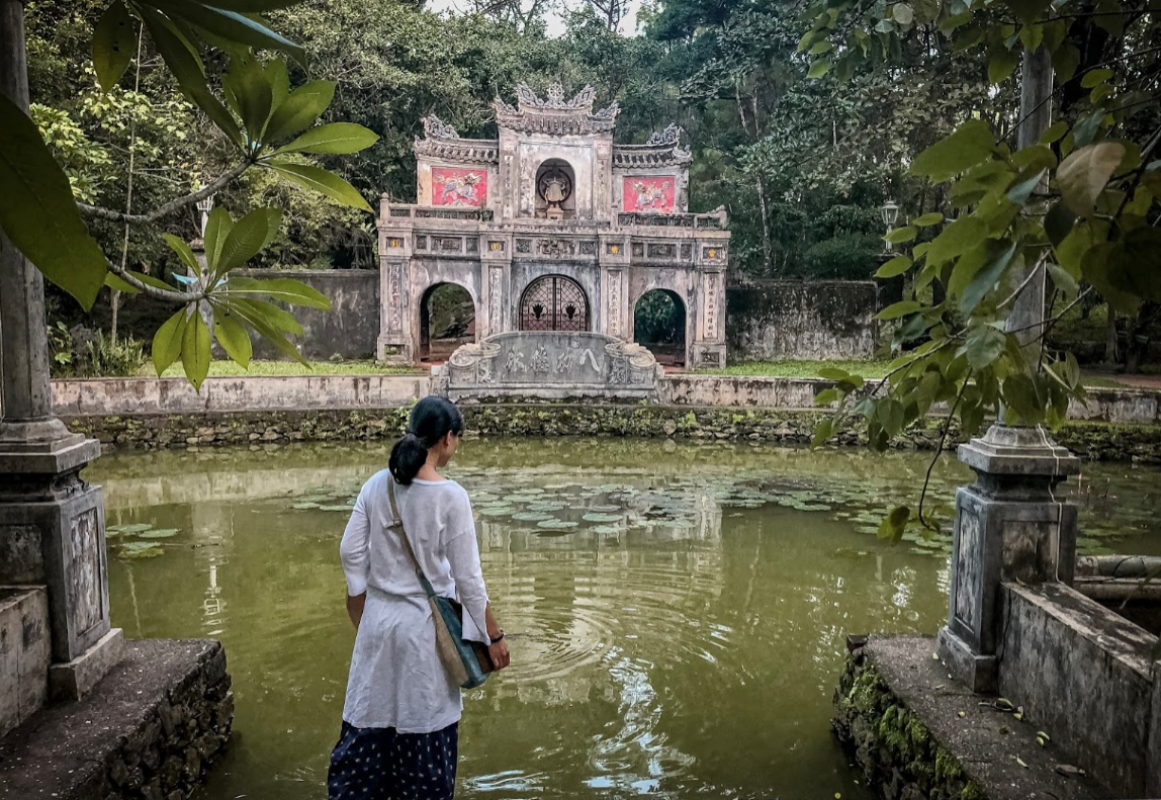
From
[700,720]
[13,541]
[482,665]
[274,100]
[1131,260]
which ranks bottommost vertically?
[700,720]

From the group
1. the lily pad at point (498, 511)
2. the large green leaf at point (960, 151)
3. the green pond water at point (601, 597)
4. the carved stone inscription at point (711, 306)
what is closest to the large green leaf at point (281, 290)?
the large green leaf at point (960, 151)

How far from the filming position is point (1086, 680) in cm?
225

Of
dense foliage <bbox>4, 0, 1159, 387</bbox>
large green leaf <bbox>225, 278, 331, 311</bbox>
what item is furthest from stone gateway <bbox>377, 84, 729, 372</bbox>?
large green leaf <bbox>225, 278, 331, 311</bbox>

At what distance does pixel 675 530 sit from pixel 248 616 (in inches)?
123

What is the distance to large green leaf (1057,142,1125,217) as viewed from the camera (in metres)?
0.69

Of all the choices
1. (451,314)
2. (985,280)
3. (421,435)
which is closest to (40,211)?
(985,280)

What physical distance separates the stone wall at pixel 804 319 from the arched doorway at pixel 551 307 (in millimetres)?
3256

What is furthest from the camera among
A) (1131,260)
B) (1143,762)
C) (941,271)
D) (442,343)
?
(442,343)

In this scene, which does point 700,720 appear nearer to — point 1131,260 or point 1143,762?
point 1143,762

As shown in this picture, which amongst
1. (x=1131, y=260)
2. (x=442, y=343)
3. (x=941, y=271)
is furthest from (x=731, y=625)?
(x=442, y=343)

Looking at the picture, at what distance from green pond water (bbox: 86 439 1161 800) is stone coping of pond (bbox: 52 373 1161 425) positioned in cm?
118

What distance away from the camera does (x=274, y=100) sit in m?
1.01

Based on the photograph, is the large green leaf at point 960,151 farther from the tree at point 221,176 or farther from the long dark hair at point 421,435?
the long dark hair at point 421,435

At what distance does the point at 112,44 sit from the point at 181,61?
19cm
